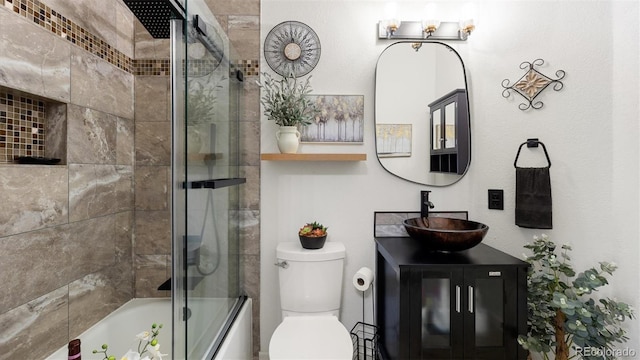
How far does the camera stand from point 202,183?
1.22 m

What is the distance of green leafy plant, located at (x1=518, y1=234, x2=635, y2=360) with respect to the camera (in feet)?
4.27

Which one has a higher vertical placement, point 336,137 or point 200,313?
point 336,137

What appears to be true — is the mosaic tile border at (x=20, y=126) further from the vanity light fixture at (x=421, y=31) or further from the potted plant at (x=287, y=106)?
the vanity light fixture at (x=421, y=31)

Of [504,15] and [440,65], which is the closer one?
[504,15]

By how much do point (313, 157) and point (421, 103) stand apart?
2.69 feet

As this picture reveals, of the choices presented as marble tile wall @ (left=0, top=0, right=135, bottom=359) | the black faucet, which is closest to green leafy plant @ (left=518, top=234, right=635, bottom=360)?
the black faucet

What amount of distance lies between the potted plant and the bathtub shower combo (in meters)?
0.21

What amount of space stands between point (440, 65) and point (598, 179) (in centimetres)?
109

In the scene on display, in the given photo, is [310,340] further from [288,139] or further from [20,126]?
[20,126]

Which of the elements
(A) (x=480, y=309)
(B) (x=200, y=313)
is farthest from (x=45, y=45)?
(A) (x=480, y=309)

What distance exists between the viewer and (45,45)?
1308 millimetres

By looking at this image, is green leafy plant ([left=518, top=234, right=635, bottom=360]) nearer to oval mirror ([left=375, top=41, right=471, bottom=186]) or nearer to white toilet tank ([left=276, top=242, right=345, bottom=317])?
oval mirror ([left=375, top=41, right=471, bottom=186])

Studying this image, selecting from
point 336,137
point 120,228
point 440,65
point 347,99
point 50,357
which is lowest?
point 50,357

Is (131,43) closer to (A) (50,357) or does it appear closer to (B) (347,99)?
(B) (347,99)
